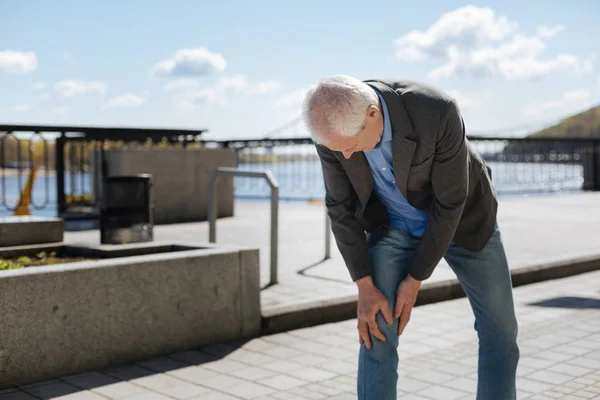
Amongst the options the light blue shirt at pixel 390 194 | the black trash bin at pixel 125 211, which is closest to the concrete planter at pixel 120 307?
the black trash bin at pixel 125 211

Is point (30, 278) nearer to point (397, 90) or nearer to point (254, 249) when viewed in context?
point (254, 249)

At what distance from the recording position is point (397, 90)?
8.96 ft

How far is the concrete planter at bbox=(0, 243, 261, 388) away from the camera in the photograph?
4.48m

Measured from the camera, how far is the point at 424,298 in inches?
270

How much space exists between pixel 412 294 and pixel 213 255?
2673 millimetres

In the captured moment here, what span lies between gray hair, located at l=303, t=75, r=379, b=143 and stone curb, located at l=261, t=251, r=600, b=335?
3.39 metres

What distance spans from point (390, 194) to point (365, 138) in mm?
379

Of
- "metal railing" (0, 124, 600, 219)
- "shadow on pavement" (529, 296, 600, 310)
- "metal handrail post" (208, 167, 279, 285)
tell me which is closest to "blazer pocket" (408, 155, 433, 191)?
"metal handrail post" (208, 167, 279, 285)

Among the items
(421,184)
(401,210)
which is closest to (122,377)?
(401,210)

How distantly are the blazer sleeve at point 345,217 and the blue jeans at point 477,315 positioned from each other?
64 mm

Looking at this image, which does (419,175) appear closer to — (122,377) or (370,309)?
(370,309)

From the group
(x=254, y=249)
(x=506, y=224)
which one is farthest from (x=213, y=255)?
(x=506, y=224)

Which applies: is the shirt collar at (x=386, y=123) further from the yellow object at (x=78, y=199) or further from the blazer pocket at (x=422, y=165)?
the yellow object at (x=78, y=199)

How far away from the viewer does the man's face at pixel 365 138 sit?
254 cm
